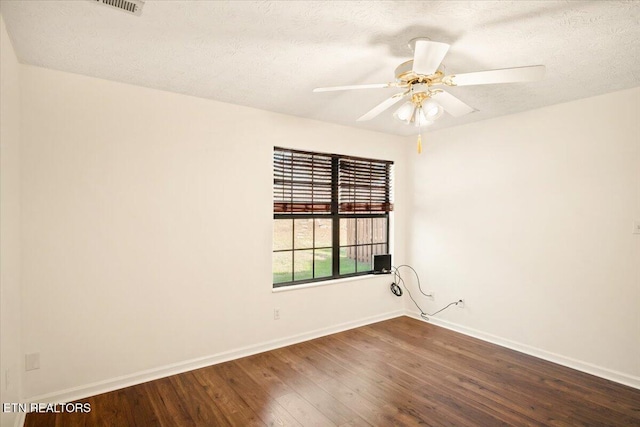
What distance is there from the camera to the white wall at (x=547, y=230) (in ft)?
9.54

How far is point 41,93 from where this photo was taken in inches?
96.5

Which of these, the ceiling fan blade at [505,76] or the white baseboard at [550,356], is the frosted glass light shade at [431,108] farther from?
the white baseboard at [550,356]

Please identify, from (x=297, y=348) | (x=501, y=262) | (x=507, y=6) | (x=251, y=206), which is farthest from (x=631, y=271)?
(x=251, y=206)

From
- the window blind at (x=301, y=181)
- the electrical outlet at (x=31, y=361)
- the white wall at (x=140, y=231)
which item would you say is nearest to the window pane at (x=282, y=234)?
the window blind at (x=301, y=181)

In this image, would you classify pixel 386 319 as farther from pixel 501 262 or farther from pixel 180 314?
pixel 180 314

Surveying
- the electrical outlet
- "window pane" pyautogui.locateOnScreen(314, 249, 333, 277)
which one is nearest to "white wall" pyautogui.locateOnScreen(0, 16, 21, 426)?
the electrical outlet

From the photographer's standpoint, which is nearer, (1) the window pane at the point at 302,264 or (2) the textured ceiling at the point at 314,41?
(2) the textured ceiling at the point at 314,41

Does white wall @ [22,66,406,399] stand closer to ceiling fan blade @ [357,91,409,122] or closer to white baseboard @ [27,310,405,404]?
white baseboard @ [27,310,405,404]

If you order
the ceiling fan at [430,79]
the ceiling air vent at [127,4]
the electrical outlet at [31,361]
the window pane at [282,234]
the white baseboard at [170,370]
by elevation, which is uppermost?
the ceiling air vent at [127,4]

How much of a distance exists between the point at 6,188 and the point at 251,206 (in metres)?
1.85

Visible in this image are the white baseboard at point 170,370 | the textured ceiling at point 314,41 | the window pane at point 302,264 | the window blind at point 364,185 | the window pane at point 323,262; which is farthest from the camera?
the window blind at point 364,185

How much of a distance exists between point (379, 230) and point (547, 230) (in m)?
1.99

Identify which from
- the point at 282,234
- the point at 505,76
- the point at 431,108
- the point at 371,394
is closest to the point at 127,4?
the point at 431,108

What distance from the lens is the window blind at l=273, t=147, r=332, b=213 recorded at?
371cm
